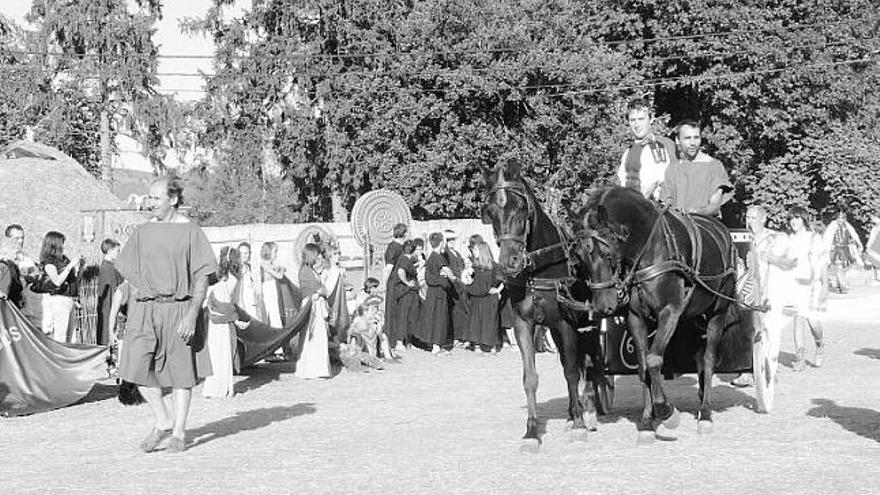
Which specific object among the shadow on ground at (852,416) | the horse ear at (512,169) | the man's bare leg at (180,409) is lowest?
the shadow on ground at (852,416)

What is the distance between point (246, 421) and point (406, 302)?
8.28m

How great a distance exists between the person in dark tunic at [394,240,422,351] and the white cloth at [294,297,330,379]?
3.57 meters

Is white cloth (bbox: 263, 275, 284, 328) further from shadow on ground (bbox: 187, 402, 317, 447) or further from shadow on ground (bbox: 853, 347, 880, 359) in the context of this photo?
shadow on ground (bbox: 853, 347, 880, 359)

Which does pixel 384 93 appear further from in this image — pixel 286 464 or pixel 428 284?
pixel 286 464

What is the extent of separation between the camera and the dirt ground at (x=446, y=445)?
8.30m

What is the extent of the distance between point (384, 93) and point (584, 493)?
37.3 metres

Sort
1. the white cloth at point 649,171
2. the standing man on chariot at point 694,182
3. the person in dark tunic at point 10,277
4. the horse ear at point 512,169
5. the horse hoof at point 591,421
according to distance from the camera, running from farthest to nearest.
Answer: the person in dark tunic at point 10,277 → the white cloth at point 649,171 → the standing man on chariot at point 694,182 → the horse hoof at point 591,421 → the horse ear at point 512,169

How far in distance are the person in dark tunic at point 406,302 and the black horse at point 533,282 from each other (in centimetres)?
992

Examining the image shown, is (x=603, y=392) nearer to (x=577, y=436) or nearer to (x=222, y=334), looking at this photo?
(x=577, y=436)

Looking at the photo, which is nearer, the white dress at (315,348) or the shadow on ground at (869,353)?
the white dress at (315,348)

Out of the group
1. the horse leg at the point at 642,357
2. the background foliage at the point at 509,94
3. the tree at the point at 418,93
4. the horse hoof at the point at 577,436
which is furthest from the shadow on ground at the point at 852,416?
the background foliage at the point at 509,94

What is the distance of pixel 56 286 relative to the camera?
14750mm

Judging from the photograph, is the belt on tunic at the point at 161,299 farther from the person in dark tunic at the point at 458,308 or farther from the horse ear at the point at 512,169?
the person in dark tunic at the point at 458,308

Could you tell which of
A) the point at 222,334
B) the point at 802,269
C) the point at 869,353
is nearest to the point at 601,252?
the point at 802,269
